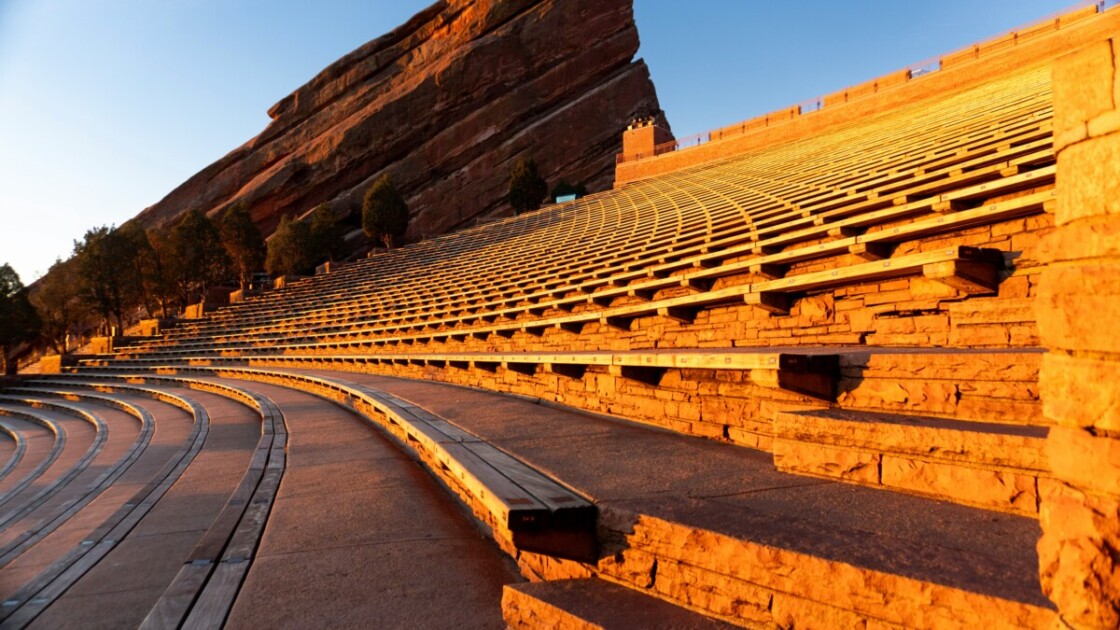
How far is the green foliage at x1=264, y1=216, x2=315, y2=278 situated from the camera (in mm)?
36156

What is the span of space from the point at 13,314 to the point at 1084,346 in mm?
45548

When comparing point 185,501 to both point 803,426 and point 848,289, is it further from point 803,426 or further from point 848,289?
point 848,289

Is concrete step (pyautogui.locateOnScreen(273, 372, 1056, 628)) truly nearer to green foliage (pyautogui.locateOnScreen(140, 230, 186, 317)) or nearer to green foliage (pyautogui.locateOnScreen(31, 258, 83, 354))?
green foliage (pyautogui.locateOnScreen(140, 230, 186, 317))

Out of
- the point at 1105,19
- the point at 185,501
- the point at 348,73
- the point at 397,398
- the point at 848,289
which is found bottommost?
the point at 185,501

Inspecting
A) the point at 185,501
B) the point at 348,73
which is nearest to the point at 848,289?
the point at 185,501

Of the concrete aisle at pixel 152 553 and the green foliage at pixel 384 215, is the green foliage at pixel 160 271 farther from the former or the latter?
the concrete aisle at pixel 152 553

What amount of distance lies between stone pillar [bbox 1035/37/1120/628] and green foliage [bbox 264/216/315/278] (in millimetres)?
Answer: 38971

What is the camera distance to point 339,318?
20797 mm

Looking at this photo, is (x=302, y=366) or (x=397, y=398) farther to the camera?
(x=302, y=366)

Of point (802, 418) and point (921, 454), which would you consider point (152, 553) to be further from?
point (921, 454)

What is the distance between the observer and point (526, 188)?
3425cm

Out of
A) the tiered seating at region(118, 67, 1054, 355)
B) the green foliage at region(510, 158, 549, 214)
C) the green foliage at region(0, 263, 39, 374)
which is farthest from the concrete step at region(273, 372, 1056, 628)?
the green foliage at region(0, 263, 39, 374)

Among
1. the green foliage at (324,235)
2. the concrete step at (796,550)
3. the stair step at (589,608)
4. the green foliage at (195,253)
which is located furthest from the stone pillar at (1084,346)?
the green foliage at (195,253)

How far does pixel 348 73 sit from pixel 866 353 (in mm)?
59014
